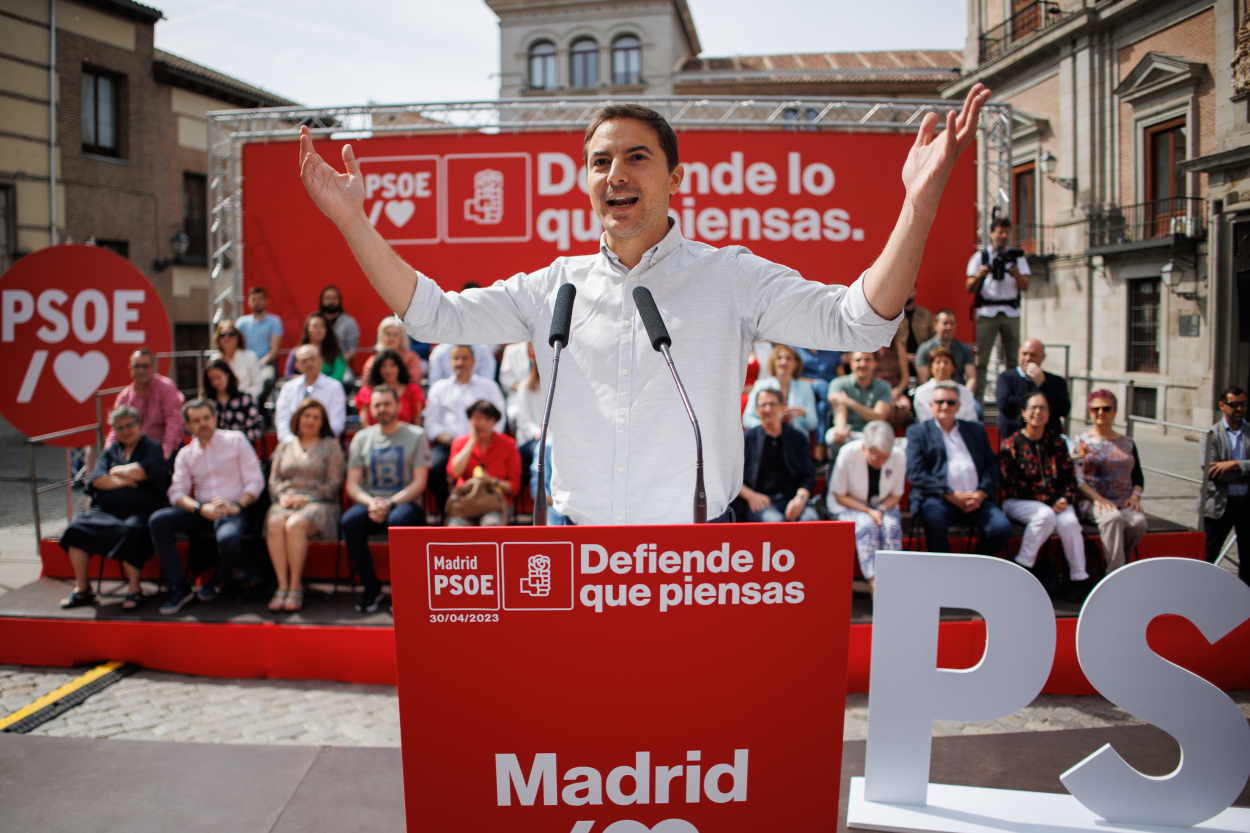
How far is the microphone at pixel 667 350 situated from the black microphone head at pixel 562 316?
137 millimetres

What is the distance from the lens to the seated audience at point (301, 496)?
16.0 feet

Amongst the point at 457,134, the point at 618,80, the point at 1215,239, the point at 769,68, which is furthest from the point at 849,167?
the point at 618,80

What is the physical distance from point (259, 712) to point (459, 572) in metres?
3.04

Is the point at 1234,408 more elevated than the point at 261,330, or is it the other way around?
the point at 261,330

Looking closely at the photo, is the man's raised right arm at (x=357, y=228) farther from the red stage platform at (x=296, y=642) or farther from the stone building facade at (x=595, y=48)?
the stone building facade at (x=595, y=48)

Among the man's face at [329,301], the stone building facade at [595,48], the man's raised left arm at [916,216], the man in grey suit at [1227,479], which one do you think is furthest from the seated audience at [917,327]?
the stone building facade at [595,48]

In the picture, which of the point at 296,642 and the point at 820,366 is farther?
the point at 820,366

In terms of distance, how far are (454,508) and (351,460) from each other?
2.57 ft

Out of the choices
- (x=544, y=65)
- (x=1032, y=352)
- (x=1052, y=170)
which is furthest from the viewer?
(x=544, y=65)

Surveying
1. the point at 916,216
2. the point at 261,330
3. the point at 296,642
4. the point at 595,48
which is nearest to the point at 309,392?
the point at 261,330

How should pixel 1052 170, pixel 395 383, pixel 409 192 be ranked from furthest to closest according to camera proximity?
pixel 409 192 → pixel 395 383 → pixel 1052 170

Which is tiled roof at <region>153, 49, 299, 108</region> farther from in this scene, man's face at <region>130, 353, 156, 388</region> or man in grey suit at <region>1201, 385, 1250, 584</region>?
man in grey suit at <region>1201, 385, 1250, 584</region>

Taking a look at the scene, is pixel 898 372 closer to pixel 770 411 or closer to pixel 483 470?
pixel 770 411

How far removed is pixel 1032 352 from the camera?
5.05 m
